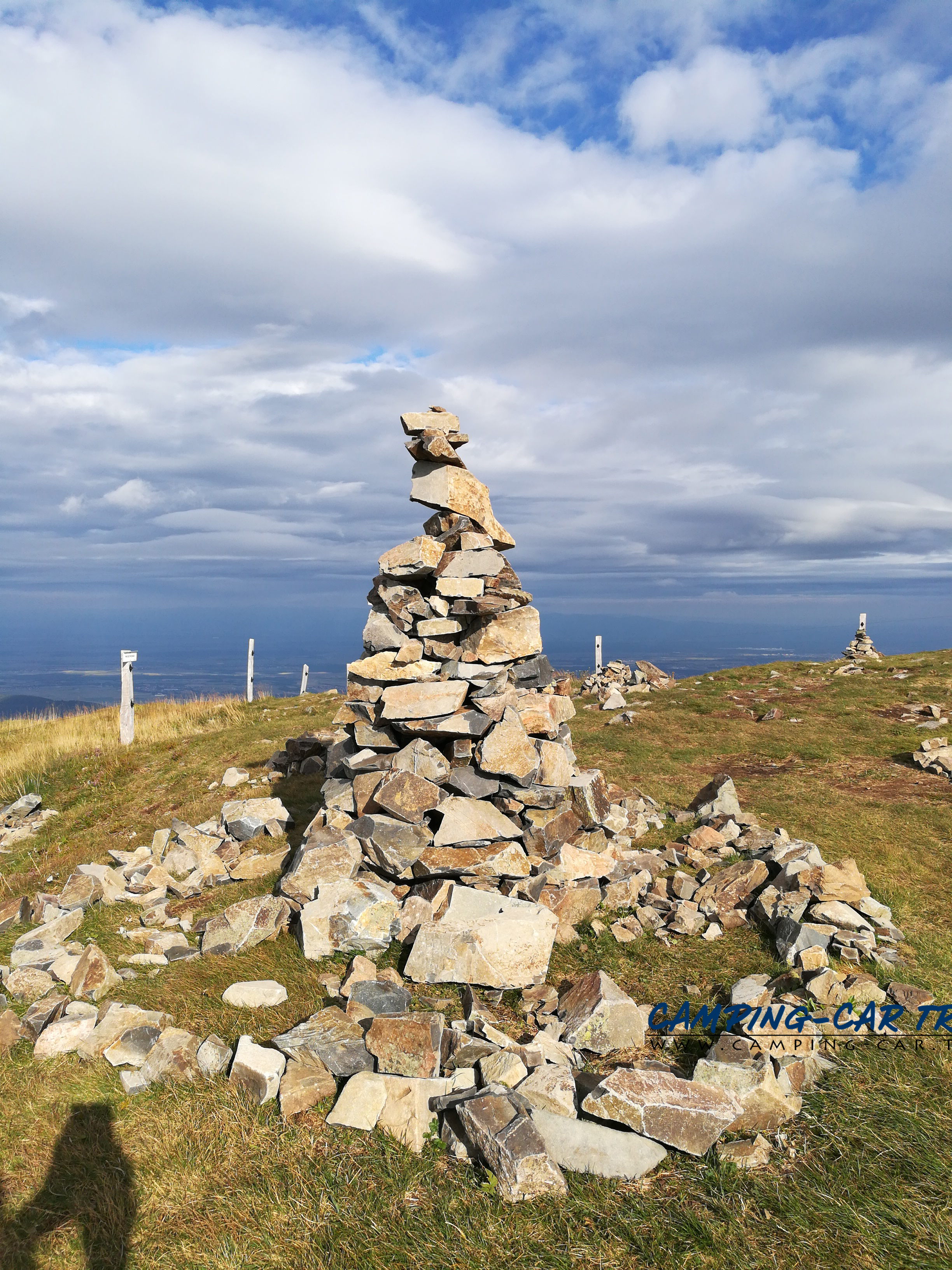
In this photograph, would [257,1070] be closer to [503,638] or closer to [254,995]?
[254,995]

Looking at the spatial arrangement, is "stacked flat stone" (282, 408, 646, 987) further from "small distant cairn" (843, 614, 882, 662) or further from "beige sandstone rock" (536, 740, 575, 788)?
"small distant cairn" (843, 614, 882, 662)

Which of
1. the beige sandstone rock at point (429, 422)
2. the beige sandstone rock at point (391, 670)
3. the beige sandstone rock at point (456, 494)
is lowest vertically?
the beige sandstone rock at point (391, 670)

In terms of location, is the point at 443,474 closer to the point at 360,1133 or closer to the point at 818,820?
the point at 360,1133

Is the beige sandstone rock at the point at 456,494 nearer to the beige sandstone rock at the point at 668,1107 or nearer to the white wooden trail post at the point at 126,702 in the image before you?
the beige sandstone rock at the point at 668,1107

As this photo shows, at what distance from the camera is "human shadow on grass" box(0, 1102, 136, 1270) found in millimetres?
4441

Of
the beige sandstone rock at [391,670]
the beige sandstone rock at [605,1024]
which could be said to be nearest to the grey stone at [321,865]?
the beige sandstone rock at [391,670]

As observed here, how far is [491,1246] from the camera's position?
421 cm

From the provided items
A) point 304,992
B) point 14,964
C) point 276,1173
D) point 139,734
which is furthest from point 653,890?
point 139,734

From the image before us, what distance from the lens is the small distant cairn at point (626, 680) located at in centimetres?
2566

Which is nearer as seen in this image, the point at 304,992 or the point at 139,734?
the point at 304,992

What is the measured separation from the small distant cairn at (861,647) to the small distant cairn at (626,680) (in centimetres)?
1038

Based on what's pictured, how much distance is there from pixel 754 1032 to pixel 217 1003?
15.9 feet

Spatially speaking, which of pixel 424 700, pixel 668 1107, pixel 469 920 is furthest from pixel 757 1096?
pixel 424 700

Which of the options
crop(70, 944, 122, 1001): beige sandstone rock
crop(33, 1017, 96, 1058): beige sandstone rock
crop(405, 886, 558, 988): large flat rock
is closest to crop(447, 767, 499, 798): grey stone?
crop(405, 886, 558, 988): large flat rock
